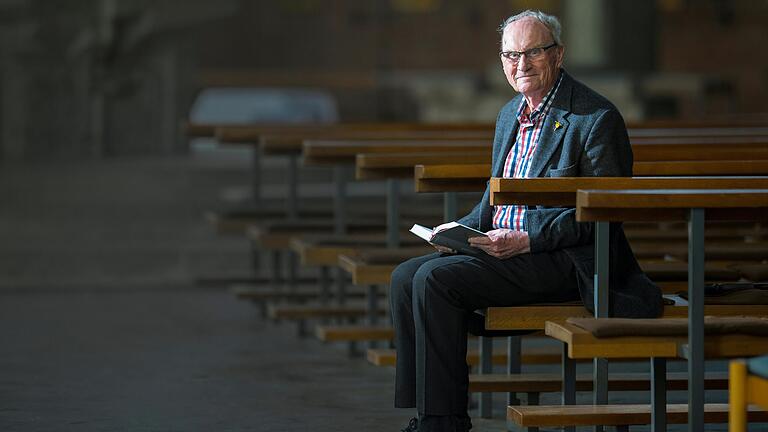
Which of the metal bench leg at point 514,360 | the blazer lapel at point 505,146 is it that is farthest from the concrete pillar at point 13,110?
the blazer lapel at point 505,146

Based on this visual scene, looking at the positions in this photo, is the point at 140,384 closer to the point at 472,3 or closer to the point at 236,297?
the point at 236,297

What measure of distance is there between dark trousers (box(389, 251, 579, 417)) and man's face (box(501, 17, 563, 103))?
0.50 m

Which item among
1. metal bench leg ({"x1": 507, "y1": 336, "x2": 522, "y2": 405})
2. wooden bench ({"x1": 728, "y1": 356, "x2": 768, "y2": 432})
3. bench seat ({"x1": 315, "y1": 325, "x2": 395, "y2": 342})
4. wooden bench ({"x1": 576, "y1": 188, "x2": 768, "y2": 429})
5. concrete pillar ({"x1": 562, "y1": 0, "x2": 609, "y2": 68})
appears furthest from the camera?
concrete pillar ({"x1": 562, "y1": 0, "x2": 609, "y2": 68})

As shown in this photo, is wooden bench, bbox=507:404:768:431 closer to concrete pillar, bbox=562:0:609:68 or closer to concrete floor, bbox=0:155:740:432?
concrete floor, bbox=0:155:740:432

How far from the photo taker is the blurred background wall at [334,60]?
14672 mm

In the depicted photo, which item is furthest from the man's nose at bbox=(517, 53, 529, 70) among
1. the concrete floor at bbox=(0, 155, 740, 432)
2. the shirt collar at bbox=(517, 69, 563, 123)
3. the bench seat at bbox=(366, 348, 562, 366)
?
the bench seat at bbox=(366, 348, 562, 366)

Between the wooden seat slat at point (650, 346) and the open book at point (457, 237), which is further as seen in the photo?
the open book at point (457, 237)

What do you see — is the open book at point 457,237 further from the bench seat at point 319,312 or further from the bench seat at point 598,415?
the bench seat at point 319,312

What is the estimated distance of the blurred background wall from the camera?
14.7 metres

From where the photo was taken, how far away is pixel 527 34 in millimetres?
5438

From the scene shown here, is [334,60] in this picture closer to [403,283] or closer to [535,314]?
[403,283]

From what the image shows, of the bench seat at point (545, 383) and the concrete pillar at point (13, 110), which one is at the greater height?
the concrete pillar at point (13, 110)

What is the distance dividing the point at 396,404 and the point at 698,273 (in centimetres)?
103

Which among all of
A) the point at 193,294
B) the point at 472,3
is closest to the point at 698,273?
the point at 193,294
